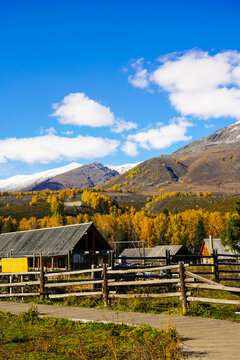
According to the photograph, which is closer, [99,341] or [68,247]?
[99,341]

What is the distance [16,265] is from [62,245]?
20271 millimetres

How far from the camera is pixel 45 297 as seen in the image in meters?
16.0

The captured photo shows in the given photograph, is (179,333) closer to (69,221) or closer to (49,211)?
(69,221)

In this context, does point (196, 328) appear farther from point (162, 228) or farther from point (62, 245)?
point (162, 228)

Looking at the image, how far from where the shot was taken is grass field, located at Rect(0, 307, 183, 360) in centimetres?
684

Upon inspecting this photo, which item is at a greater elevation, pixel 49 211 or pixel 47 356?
pixel 49 211

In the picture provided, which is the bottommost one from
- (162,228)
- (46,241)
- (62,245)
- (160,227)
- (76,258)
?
(76,258)

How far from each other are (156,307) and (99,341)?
15.6ft

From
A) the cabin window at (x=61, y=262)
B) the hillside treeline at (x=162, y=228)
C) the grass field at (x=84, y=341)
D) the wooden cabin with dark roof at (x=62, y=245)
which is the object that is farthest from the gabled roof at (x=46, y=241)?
the hillside treeline at (x=162, y=228)

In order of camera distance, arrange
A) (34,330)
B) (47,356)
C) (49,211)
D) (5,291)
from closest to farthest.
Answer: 1. (47,356)
2. (34,330)
3. (5,291)
4. (49,211)

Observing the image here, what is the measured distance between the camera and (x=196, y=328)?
28.9 ft

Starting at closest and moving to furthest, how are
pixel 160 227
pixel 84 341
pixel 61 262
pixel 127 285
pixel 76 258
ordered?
pixel 84 341 < pixel 127 285 < pixel 76 258 < pixel 61 262 < pixel 160 227

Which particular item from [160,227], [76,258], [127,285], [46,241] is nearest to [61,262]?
[76,258]

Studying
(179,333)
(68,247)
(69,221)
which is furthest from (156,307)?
(69,221)
